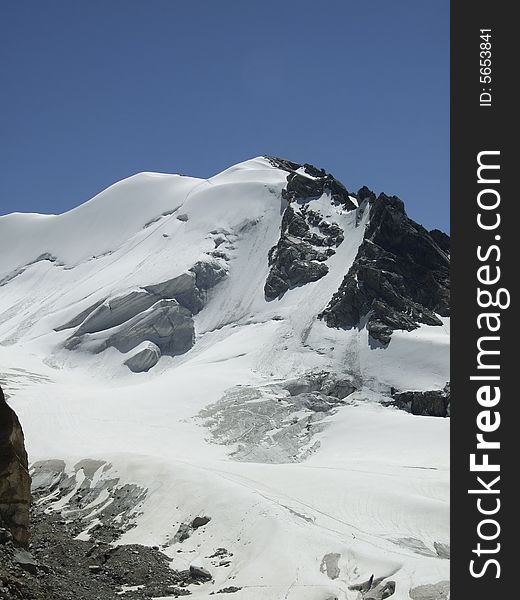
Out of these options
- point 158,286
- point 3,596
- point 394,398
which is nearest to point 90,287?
point 158,286

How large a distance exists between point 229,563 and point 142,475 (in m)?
14.5

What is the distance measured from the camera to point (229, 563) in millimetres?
34156

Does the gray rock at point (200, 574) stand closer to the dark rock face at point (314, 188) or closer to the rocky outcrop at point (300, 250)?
the rocky outcrop at point (300, 250)

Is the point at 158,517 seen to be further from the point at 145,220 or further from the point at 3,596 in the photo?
the point at 145,220

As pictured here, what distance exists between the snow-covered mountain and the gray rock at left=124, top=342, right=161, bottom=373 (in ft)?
1.09

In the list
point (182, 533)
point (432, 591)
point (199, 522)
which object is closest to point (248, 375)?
point (199, 522)

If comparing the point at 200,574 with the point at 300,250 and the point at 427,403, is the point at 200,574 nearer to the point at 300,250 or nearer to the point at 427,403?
the point at 427,403

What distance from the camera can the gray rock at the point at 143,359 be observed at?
109 m

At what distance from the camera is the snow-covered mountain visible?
38.1m

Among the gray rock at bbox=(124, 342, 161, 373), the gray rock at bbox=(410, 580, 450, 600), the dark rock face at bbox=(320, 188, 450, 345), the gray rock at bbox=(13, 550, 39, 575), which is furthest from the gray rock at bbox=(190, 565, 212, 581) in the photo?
the gray rock at bbox=(124, 342, 161, 373)

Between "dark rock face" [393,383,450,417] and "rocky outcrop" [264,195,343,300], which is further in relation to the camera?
"rocky outcrop" [264,195,343,300]

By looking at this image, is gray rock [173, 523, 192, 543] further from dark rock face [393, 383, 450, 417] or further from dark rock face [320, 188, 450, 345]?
dark rock face [320, 188, 450, 345]

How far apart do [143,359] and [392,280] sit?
36.9 m

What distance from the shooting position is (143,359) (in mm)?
109938
